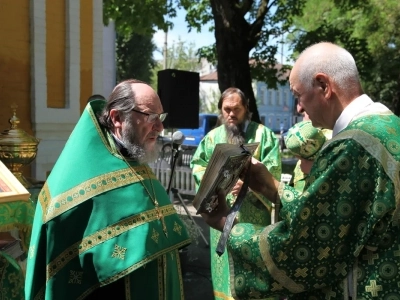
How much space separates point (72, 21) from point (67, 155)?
351cm

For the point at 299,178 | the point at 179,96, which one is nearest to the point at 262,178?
the point at 299,178

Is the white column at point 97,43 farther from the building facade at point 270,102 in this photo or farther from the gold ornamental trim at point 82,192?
the building facade at point 270,102

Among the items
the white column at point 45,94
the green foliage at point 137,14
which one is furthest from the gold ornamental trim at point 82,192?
the green foliage at point 137,14

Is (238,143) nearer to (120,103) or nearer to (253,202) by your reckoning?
(253,202)

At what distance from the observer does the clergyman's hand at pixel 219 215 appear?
2172 millimetres

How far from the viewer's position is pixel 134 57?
1578 inches

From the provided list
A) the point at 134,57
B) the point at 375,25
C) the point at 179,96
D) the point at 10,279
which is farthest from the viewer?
the point at 134,57

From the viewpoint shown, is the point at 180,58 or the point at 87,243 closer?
the point at 87,243

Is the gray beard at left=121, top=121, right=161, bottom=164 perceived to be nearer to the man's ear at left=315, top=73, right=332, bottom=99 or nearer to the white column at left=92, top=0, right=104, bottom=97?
the man's ear at left=315, top=73, right=332, bottom=99

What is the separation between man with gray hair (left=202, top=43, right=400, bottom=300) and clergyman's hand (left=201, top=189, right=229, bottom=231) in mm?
219

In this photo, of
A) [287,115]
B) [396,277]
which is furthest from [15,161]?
[287,115]

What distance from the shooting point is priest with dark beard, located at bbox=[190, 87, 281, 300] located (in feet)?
14.9

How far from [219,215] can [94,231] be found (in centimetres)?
52

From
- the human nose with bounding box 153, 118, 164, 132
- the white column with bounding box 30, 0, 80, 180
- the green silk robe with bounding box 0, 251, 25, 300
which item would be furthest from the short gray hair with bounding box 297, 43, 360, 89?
the white column with bounding box 30, 0, 80, 180
